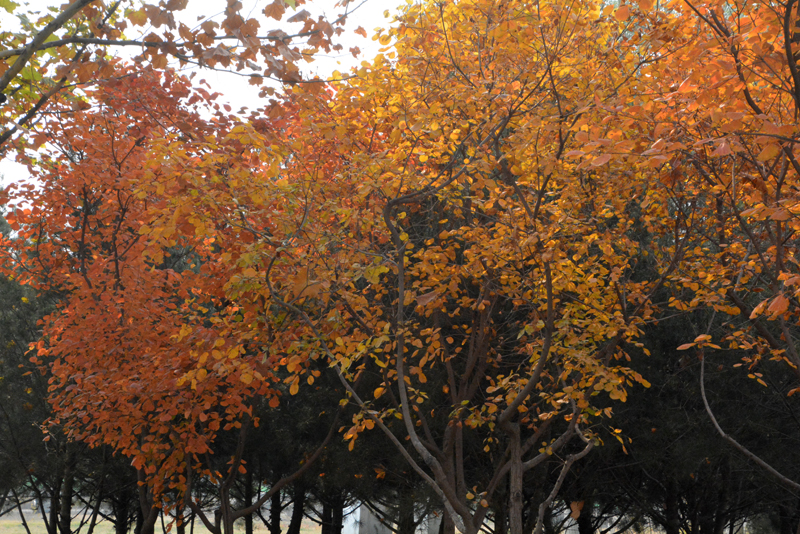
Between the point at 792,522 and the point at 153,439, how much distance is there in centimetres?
1003

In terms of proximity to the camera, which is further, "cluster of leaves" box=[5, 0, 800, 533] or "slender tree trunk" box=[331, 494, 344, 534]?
"slender tree trunk" box=[331, 494, 344, 534]

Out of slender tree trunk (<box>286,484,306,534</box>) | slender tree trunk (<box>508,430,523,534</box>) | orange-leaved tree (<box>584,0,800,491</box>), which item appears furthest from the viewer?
slender tree trunk (<box>286,484,306,534</box>)

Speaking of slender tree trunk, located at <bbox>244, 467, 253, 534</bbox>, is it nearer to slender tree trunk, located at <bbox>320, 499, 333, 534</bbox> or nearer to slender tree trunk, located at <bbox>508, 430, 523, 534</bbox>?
slender tree trunk, located at <bbox>320, 499, 333, 534</bbox>

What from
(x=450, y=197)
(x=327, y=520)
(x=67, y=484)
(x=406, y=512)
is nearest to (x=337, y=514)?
(x=327, y=520)

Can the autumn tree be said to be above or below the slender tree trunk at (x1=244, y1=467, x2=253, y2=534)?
above

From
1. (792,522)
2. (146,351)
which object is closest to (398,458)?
(146,351)

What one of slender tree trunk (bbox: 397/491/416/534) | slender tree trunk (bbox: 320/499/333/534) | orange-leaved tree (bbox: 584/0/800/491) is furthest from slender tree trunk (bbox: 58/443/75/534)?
orange-leaved tree (bbox: 584/0/800/491)

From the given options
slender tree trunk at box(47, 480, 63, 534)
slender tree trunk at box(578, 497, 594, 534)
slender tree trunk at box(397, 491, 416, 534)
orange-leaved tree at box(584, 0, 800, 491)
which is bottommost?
slender tree trunk at box(578, 497, 594, 534)

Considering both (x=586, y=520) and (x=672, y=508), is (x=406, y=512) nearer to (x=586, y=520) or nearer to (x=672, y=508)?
(x=586, y=520)

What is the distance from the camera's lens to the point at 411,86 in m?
5.52

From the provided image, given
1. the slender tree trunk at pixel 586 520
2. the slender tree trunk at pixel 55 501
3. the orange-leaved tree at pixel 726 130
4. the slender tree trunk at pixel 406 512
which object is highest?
the orange-leaved tree at pixel 726 130

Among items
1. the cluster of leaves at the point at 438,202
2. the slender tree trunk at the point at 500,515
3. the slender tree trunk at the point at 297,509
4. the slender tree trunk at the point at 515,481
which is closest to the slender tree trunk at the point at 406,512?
the slender tree trunk at the point at 500,515

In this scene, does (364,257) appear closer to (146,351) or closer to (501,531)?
(146,351)

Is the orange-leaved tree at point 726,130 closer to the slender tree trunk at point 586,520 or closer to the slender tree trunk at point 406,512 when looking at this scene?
the slender tree trunk at point 586,520
